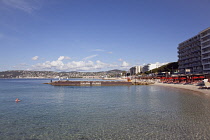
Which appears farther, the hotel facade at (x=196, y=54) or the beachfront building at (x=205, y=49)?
the hotel facade at (x=196, y=54)

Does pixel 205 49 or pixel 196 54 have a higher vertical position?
pixel 205 49

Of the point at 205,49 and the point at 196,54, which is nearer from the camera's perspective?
the point at 205,49

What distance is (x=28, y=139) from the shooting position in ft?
44.7

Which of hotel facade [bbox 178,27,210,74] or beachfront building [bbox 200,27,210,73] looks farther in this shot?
hotel facade [bbox 178,27,210,74]

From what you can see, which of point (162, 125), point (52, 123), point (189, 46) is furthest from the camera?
point (189, 46)

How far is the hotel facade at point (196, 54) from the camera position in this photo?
92250 mm

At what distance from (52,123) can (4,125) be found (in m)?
4.16

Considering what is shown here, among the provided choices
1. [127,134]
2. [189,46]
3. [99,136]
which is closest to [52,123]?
[99,136]

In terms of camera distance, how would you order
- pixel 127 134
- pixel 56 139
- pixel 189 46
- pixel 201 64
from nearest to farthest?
pixel 56 139 < pixel 127 134 < pixel 201 64 < pixel 189 46

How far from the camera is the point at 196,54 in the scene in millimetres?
104875

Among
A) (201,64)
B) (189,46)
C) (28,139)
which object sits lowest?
(28,139)

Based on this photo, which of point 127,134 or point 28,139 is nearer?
point 28,139

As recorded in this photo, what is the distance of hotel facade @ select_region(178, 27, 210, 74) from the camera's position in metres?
92.2

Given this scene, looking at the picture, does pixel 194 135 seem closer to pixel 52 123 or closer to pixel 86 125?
pixel 86 125
